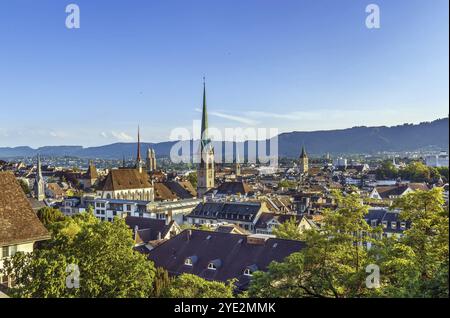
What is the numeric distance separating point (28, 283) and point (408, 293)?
41.5ft

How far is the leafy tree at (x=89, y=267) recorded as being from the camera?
609 inches

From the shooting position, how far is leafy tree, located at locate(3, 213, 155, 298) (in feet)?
50.8

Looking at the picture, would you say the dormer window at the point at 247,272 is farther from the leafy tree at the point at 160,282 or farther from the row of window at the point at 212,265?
the leafy tree at the point at 160,282

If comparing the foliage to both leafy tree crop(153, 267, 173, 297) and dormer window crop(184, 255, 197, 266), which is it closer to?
leafy tree crop(153, 267, 173, 297)

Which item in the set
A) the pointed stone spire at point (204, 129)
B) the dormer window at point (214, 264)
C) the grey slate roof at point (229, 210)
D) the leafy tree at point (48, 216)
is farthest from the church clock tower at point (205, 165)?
the dormer window at point (214, 264)

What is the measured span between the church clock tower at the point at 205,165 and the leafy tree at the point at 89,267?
87146 millimetres

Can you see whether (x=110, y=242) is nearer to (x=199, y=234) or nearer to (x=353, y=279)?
(x=353, y=279)

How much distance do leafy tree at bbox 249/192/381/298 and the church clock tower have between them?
291 ft

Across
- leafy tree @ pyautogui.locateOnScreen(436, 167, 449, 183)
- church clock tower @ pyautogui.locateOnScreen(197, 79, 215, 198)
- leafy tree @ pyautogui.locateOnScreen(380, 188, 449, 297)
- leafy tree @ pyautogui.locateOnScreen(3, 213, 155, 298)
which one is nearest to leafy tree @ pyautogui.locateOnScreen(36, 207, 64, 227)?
leafy tree @ pyautogui.locateOnScreen(3, 213, 155, 298)

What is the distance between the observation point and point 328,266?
15.2 m

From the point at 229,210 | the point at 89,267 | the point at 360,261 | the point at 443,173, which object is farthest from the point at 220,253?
the point at 443,173

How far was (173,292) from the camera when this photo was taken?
15.5m

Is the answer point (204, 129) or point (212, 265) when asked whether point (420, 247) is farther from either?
point (204, 129)

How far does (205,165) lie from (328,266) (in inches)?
3681
